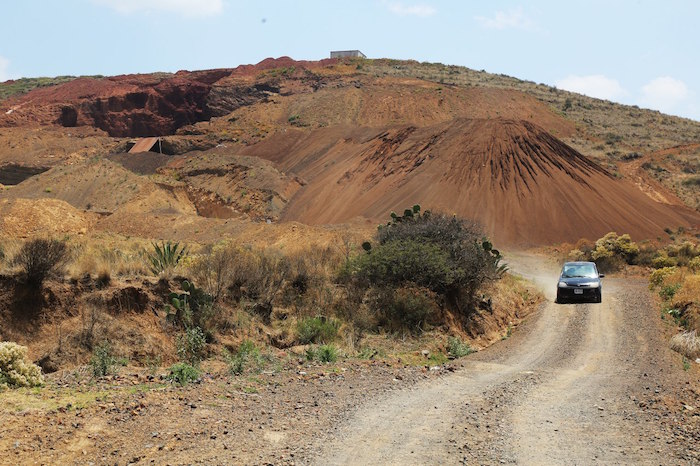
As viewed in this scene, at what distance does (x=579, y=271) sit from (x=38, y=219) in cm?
2569

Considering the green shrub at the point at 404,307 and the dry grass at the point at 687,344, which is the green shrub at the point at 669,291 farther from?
the green shrub at the point at 404,307

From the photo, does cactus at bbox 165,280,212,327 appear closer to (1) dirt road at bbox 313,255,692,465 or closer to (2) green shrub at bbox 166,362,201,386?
(2) green shrub at bbox 166,362,201,386

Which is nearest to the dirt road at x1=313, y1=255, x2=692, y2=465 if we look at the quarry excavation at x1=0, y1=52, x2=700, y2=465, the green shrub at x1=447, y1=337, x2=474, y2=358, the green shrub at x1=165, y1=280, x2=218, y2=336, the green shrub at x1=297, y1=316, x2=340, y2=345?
the quarry excavation at x1=0, y1=52, x2=700, y2=465

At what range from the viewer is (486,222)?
131 ft

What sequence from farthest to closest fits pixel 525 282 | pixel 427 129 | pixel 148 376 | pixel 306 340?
1. pixel 427 129
2. pixel 525 282
3. pixel 306 340
4. pixel 148 376

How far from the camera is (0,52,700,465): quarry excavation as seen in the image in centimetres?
763

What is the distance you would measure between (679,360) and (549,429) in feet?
20.7

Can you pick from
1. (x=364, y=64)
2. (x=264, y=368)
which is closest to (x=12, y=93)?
(x=364, y=64)

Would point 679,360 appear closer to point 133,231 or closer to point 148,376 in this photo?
point 148,376

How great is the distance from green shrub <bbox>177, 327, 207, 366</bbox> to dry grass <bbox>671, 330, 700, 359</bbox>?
10249 millimetres

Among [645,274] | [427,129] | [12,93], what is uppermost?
[12,93]

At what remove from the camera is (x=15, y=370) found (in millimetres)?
9297

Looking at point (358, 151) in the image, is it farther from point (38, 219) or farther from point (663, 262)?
point (663, 262)

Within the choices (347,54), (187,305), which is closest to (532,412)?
(187,305)
